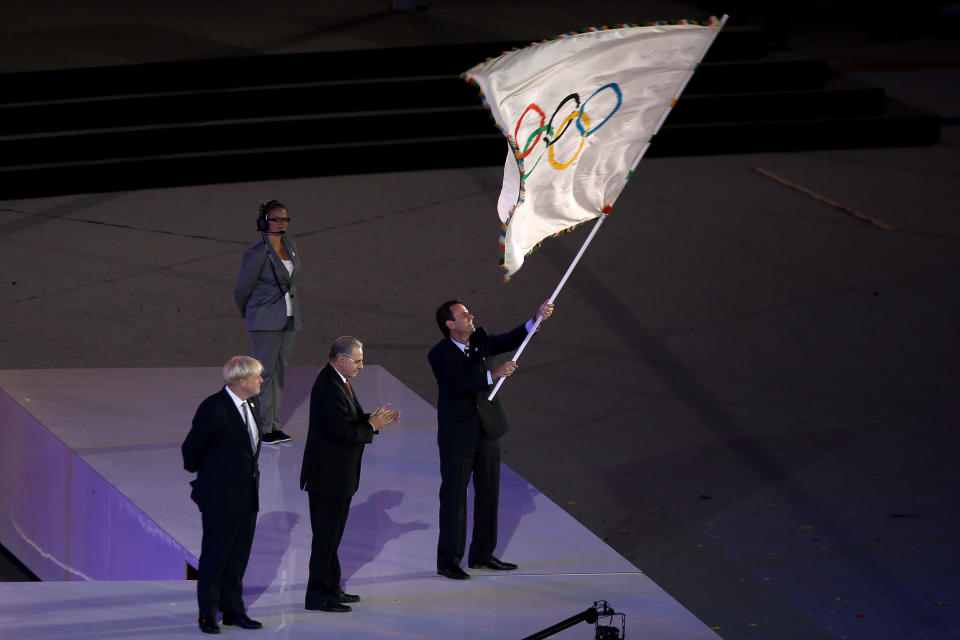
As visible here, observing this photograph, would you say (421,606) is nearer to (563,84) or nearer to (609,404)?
(563,84)

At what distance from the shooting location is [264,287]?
991 centimetres

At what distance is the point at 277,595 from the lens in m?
8.18

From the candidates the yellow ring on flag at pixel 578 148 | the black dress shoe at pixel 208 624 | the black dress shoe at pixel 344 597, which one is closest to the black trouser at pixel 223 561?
the black dress shoe at pixel 208 624

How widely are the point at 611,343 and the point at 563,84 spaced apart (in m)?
4.75

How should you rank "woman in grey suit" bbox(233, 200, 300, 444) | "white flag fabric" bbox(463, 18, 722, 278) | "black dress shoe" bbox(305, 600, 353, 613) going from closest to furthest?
"black dress shoe" bbox(305, 600, 353, 613) < "white flag fabric" bbox(463, 18, 722, 278) < "woman in grey suit" bbox(233, 200, 300, 444)

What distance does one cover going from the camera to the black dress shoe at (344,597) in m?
7.95

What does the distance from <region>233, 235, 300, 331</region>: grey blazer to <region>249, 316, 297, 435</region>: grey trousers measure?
0.08 m

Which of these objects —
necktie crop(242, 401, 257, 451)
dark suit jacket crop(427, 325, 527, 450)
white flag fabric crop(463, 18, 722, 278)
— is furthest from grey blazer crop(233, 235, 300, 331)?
necktie crop(242, 401, 257, 451)

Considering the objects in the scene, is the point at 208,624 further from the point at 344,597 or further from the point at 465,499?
the point at 465,499

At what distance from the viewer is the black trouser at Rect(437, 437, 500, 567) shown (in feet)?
27.0

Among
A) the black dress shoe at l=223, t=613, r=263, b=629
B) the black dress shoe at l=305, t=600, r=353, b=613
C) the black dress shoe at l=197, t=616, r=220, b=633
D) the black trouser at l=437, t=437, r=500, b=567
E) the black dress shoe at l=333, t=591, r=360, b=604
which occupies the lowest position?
the black dress shoe at l=197, t=616, r=220, b=633

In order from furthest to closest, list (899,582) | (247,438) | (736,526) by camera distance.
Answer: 1. (736,526)
2. (899,582)
3. (247,438)

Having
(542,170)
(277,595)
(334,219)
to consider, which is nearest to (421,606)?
(277,595)

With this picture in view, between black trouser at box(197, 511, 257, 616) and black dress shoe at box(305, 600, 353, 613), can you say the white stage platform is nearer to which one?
black dress shoe at box(305, 600, 353, 613)
